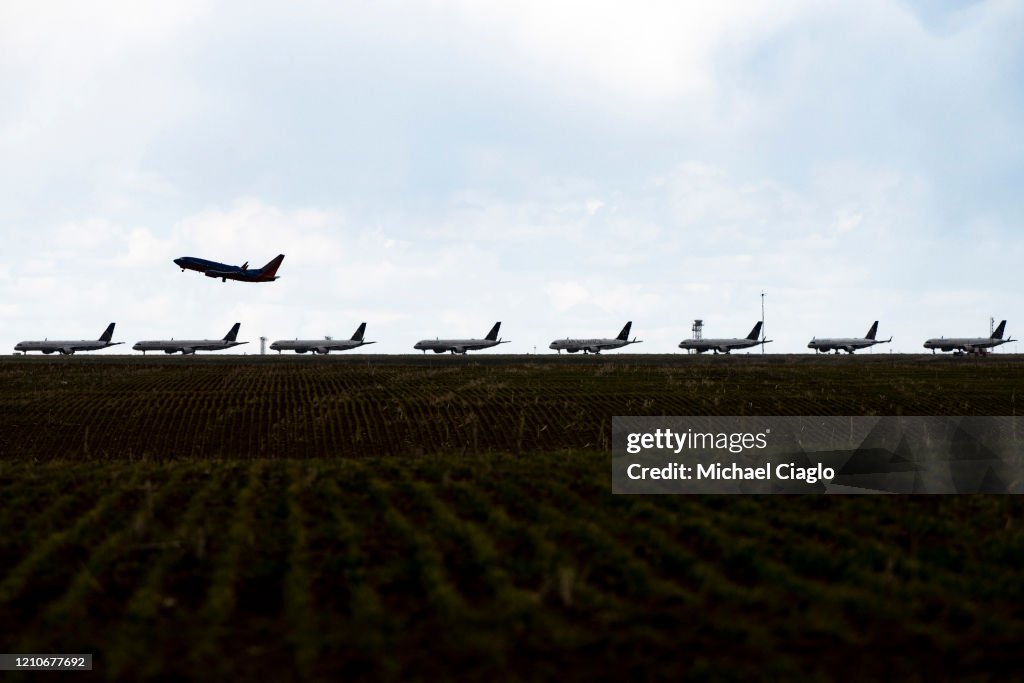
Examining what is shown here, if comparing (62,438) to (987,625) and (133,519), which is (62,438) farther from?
(987,625)

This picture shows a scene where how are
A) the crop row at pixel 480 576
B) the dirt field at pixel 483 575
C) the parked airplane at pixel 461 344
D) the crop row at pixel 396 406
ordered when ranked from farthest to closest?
the parked airplane at pixel 461 344
the crop row at pixel 396 406
the crop row at pixel 480 576
the dirt field at pixel 483 575

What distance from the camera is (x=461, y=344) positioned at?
442 ft

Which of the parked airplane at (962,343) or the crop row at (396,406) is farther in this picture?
the parked airplane at (962,343)

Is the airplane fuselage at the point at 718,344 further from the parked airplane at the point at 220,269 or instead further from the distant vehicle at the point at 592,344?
the parked airplane at the point at 220,269

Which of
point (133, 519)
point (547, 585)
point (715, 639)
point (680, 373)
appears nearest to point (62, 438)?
point (133, 519)

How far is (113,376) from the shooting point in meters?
56.9

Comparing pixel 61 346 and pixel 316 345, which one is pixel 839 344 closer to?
pixel 316 345

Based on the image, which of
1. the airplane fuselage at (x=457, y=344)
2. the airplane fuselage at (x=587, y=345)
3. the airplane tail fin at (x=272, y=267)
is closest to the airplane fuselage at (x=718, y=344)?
the airplane fuselage at (x=587, y=345)

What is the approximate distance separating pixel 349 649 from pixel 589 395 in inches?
1379

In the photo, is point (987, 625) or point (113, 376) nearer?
point (987, 625)

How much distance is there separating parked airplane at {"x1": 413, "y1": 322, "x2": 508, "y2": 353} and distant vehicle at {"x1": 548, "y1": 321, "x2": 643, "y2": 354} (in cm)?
986

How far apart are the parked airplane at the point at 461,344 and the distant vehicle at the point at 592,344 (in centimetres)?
986

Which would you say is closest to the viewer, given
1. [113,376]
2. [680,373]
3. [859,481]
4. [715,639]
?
[715,639]

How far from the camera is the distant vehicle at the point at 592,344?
140 metres
